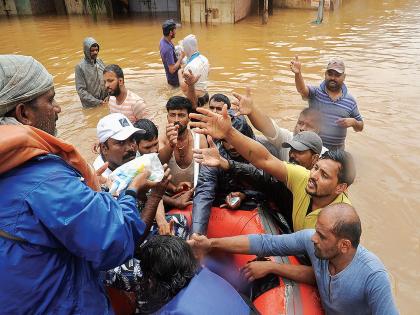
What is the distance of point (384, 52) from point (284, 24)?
15.4 feet

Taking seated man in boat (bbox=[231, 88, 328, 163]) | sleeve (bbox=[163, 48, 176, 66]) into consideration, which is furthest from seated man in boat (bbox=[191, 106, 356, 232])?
sleeve (bbox=[163, 48, 176, 66])

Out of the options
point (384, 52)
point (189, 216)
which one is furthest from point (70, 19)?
point (189, 216)

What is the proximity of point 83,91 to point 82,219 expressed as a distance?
223 inches

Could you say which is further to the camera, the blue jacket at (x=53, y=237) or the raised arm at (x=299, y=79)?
the raised arm at (x=299, y=79)

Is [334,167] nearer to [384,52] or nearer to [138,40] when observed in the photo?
[384,52]

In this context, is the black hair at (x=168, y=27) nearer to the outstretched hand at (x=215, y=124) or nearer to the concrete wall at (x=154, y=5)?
the outstretched hand at (x=215, y=124)

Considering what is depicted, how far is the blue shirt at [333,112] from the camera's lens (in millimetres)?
4238

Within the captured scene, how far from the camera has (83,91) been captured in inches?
256

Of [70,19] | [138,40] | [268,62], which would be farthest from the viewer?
[70,19]

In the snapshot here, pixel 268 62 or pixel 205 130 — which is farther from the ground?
pixel 205 130

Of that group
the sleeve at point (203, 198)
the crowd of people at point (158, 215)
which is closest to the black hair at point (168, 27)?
the crowd of people at point (158, 215)

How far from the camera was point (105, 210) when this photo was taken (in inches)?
54.7

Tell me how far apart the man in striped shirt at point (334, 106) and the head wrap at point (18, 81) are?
336 cm

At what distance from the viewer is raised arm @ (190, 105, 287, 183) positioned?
264cm
